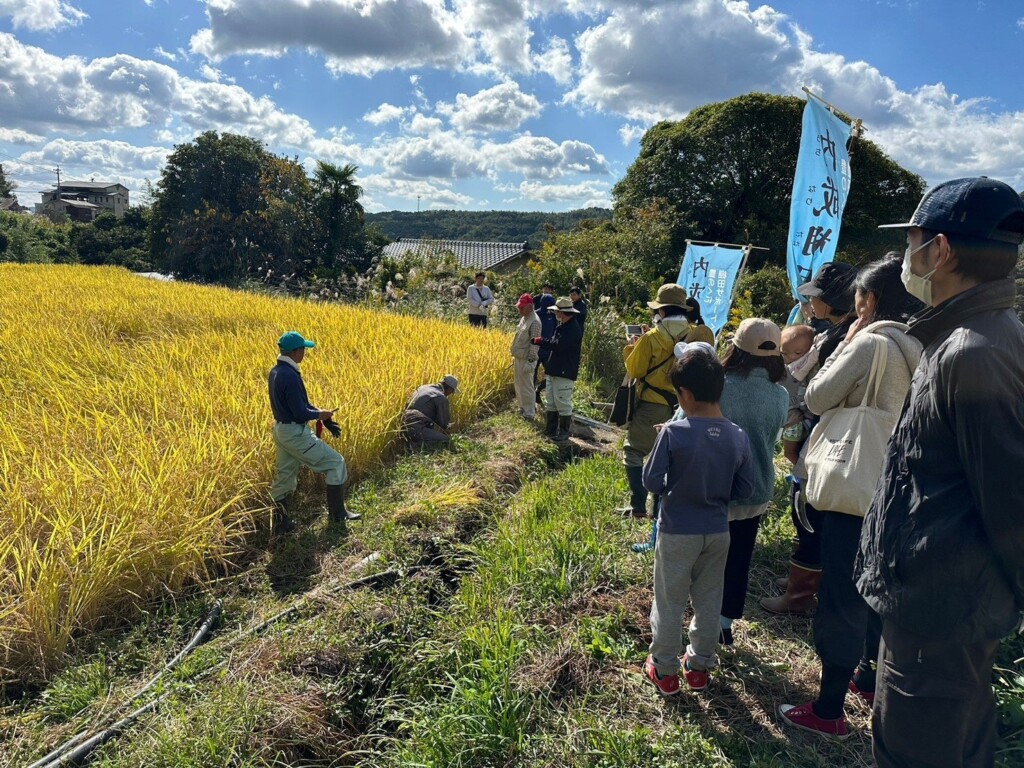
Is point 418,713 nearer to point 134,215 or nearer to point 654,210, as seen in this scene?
point 654,210

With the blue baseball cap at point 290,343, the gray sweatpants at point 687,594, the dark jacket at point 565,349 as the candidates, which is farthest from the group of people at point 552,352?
the gray sweatpants at point 687,594

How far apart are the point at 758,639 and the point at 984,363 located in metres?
1.97

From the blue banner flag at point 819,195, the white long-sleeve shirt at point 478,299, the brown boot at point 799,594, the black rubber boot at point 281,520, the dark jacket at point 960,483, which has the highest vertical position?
the blue banner flag at point 819,195

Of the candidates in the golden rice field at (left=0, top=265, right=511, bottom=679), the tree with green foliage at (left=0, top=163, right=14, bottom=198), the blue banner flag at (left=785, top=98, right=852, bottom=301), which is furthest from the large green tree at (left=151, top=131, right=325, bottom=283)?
the tree with green foliage at (left=0, top=163, right=14, bottom=198)

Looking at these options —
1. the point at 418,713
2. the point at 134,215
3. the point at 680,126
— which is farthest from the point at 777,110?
the point at 134,215

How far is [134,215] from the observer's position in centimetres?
3334

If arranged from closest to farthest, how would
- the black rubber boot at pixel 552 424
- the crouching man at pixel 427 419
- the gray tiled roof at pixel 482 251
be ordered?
1. the crouching man at pixel 427 419
2. the black rubber boot at pixel 552 424
3. the gray tiled roof at pixel 482 251

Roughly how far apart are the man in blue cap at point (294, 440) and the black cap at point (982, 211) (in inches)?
128

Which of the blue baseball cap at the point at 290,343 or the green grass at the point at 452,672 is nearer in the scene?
the green grass at the point at 452,672

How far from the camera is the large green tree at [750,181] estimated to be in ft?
58.2

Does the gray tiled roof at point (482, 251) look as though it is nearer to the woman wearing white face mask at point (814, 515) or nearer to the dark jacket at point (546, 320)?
the dark jacket at point (546, 320)

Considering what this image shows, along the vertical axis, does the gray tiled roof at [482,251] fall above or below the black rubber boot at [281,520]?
above

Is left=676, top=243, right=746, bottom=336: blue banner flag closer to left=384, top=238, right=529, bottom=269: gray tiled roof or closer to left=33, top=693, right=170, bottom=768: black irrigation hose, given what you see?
left=33, top=693, right=170, bottom=768: black irrigation hose

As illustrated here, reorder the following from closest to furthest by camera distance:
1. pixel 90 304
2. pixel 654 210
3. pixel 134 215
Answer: pixel 90 304 → pixel 654 210 → pixel 134 215
